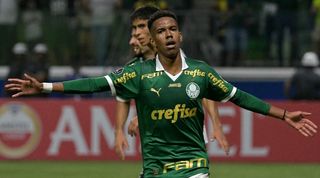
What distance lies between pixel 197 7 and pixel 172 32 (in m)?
14.2

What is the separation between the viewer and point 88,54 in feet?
74.2

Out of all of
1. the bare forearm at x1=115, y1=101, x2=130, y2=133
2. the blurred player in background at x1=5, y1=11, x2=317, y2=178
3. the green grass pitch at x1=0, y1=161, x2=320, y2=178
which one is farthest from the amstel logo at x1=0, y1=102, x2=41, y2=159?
the blurred player in background at x1=5, y1=11, x2=317, y2=178

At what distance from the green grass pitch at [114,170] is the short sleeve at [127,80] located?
7.61m

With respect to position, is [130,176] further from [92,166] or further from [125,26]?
[125,26]

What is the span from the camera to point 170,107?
8469mm

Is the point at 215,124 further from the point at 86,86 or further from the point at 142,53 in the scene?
the point at 86,86

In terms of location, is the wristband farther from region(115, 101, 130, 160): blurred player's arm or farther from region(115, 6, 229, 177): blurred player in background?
region(115, 6, 229, 177): blurred player in background

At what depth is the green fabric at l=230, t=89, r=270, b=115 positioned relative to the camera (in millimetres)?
8594

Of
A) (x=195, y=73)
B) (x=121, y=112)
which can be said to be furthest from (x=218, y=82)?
(x=121, y=112)

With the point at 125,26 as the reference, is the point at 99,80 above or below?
below

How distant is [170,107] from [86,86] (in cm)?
67

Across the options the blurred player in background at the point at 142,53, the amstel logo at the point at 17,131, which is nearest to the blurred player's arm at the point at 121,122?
the blurred player in background at the point at 142,53

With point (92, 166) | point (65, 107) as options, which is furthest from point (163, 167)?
point (65, 107)

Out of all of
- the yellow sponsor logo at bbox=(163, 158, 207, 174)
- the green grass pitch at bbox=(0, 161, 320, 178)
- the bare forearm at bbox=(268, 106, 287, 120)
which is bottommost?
the green grass pitch at bbox=(0, 161, 320, 178)
